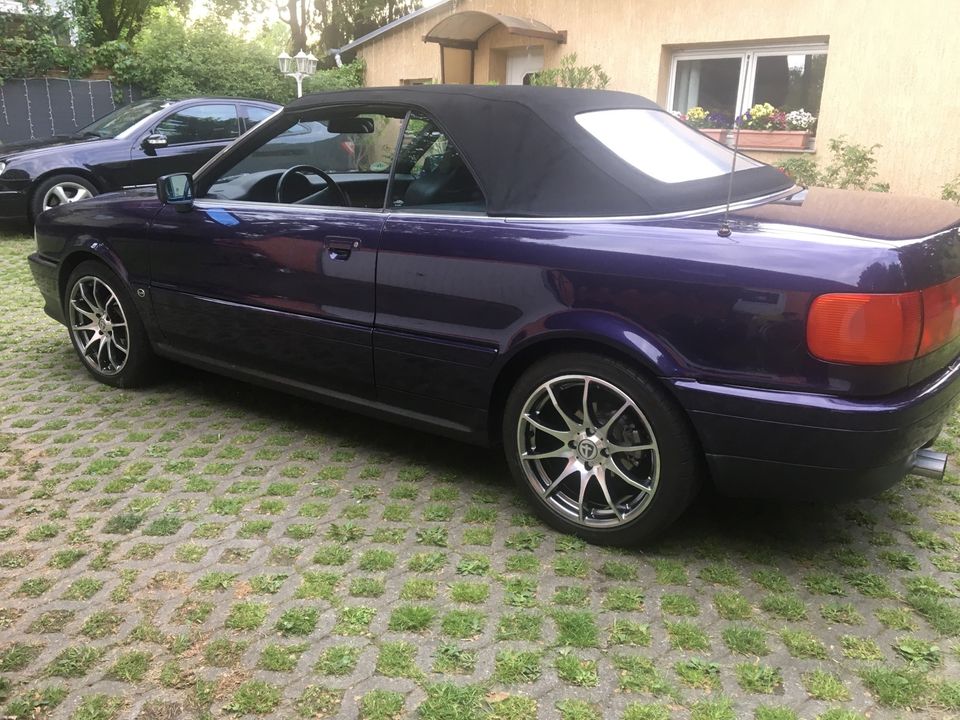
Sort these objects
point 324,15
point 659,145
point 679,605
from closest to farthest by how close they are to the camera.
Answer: point 679,605
point 659,145
point 324,15

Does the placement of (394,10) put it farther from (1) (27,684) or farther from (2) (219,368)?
(1) (27,684)

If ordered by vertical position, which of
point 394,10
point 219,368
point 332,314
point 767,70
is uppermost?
point 394,10

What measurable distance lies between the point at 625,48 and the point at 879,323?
9.95 metres

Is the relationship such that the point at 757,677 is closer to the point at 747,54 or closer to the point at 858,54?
the point at 858,54

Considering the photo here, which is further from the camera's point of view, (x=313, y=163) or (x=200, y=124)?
(x=200, y=124)

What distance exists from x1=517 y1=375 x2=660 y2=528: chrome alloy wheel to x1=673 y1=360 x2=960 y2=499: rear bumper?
26cm

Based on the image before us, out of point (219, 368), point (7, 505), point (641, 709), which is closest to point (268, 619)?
point (641, 709)

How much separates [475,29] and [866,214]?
1114 cm

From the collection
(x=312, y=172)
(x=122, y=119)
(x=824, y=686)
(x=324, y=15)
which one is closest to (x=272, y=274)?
(x=312, y=172)

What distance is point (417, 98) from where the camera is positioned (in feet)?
11.2

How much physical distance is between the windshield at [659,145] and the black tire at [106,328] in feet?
9.20

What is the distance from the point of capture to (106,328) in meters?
4.66

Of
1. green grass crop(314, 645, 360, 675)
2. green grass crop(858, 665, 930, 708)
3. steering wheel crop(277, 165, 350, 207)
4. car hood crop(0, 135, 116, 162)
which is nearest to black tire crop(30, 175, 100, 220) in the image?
car hood crop(0, 135, 116, 162)

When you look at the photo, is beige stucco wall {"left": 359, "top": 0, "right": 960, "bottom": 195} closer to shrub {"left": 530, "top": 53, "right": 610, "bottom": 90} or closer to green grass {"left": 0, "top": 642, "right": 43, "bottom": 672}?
shrub {"left": 530, "top": 53, "right": 610, "bottom": 90}
